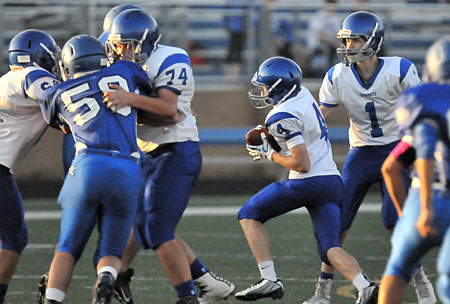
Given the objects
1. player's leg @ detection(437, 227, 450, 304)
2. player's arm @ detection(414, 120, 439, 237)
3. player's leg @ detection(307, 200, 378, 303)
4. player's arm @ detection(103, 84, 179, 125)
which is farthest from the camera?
player's leg @ detection(307, 200, 378, 303)

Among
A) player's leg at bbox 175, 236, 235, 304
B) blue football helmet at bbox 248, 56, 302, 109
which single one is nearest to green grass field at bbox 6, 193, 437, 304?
player's leg at bbox 175, 236, 235, 304

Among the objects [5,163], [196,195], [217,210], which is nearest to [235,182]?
[196,195]

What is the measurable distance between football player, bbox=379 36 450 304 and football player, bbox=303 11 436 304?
1800 millimetres

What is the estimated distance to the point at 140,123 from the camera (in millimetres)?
5121

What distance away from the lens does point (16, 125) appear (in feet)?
17.3

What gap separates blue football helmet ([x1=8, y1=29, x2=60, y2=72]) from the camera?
537cm

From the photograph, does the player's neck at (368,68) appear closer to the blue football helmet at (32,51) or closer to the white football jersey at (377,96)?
the white football jersey at (377,96)

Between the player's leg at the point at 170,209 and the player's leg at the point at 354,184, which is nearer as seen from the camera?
the player's leg at the point at 170,209

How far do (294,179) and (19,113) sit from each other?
164cm

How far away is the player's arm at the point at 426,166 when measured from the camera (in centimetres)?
389

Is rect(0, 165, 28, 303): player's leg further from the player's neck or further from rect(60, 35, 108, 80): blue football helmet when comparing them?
the player's neck

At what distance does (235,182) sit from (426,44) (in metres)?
3.38

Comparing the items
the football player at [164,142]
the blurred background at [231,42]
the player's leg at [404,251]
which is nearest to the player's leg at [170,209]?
the football player at [164,142]

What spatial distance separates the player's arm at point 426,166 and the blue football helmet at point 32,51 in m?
2.43
